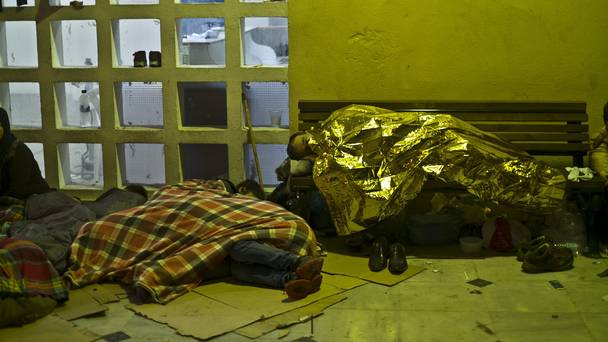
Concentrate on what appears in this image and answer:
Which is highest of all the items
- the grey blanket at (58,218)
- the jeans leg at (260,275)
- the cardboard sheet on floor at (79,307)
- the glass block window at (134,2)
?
the glass block window at (134,2)

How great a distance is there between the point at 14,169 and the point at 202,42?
1741 mm

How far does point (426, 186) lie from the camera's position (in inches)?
192

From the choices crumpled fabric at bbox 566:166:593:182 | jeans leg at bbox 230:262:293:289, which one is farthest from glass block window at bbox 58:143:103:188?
crumpled fabric at bbox 566:166:593:182

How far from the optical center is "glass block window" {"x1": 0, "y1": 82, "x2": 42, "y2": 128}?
20.0ft

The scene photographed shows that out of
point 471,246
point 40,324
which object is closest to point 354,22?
point 471,246

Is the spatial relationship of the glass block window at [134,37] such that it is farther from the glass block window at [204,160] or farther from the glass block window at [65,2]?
the glass block window at [204,160]

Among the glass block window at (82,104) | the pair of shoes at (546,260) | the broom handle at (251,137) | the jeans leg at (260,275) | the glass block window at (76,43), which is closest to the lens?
the jeans leg at (260,275)

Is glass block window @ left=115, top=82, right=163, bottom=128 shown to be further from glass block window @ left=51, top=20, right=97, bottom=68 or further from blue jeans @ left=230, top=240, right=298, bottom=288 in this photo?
blue jeans @ left=230, top=240, right=298, bottom=288

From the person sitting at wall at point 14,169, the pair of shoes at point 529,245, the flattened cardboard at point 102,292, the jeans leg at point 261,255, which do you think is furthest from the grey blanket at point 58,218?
the pair of shoes at point 529,245

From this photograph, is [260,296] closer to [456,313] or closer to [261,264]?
[261,264]

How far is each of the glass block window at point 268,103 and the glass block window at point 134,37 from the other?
82 centimetres

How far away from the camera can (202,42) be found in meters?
5.83

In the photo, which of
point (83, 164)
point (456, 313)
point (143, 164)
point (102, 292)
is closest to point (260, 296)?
point (102, 292)

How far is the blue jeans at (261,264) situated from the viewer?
13.5ft
